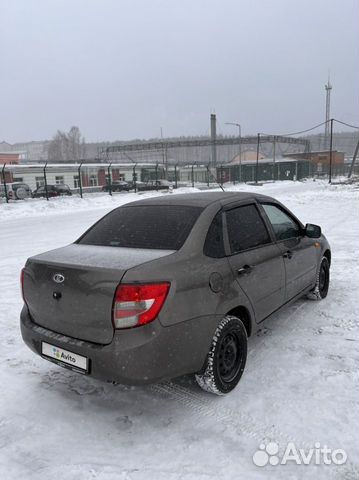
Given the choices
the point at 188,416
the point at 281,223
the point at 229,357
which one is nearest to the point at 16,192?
the point at 281,223

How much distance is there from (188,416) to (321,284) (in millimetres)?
3083

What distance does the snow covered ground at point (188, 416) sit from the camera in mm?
2541

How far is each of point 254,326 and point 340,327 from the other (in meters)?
1.47

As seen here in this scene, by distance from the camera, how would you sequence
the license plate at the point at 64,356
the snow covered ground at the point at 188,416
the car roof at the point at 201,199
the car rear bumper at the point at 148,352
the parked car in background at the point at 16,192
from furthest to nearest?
the parked car in background at the point at 16,192 < the car roof at the point at 201,199 < the license plate at the point at 64,356 < the car rear bumper at the point at 148,352 < the snow covered ground at the point at 188,416

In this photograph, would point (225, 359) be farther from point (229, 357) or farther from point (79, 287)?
point (79, 287)

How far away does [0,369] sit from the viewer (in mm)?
Result: 3814

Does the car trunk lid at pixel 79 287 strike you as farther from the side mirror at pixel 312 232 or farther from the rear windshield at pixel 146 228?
the side mirror at pixel 312 232

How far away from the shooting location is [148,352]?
→ 271 centimetres

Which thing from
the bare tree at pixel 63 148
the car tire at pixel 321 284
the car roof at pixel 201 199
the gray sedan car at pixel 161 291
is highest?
the bare tree at pixel 63 148

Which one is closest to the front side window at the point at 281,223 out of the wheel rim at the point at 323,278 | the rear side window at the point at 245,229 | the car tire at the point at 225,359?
the rear side window at the point at 245,229

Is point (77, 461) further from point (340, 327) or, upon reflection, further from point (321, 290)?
point (321, 290)

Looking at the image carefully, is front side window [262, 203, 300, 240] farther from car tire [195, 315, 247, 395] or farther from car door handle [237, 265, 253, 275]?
car tire [195, 315, 247, 395]

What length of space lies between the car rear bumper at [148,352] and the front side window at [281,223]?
68.3 inches

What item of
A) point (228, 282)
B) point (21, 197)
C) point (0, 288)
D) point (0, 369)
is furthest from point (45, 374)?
point (21, 197)
